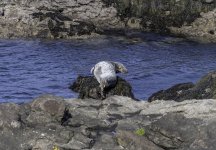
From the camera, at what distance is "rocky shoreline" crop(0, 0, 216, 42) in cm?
3406

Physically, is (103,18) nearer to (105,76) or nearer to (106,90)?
(106,90)

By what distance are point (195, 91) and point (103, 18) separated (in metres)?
19.0

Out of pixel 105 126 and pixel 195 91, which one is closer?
pixel 105 126

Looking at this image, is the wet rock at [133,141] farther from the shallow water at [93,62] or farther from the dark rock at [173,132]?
the shallow water at [93,62]

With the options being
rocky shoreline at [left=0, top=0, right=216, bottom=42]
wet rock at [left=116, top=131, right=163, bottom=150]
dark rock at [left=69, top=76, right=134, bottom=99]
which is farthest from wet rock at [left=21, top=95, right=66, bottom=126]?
rocky shoreline at [left=0, top=0, right=216, bottom=42]

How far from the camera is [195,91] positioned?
17.8 meters

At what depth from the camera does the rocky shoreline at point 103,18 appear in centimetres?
3406

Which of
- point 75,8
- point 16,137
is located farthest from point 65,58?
point 16,137

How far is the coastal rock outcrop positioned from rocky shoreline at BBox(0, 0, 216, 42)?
20.1m

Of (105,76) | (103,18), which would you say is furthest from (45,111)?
(103,18)

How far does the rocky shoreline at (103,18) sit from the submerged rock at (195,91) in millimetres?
15259

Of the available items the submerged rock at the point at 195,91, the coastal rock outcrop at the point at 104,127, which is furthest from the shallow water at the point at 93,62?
the coastal rock outcrop at the point at 104,127

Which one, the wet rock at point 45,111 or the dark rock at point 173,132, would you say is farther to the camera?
the wet rock at point 45,111

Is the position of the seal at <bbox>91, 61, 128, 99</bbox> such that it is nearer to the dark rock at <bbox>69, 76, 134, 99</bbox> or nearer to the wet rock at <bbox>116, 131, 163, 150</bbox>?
the dark rock at <bbox>69, 76, 134, 99</bbox>
